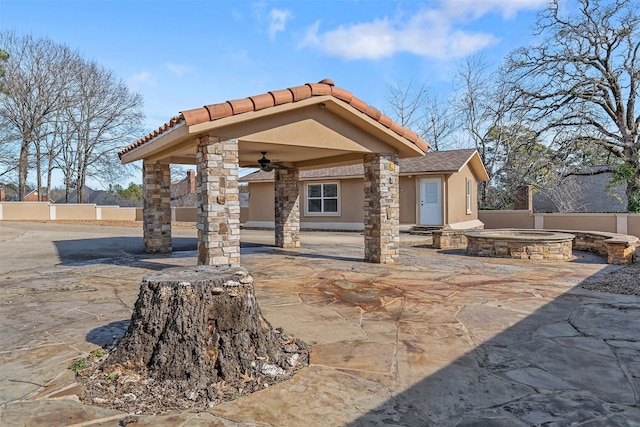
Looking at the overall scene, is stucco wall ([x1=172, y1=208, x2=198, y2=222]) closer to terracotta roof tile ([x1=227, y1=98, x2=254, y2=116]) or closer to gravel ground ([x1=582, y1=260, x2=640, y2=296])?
terracotta roof tile ([x1=227, y1=98, x2=254, y2=116])

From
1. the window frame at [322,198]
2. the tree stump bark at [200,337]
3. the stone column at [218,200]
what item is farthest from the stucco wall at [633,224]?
the tree stump bark at [200,337]

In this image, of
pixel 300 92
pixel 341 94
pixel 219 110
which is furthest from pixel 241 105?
pixel 341 94

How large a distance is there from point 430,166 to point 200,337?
16.7 metres

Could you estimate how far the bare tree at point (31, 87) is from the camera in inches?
1085

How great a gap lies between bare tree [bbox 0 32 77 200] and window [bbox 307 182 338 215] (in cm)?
2036

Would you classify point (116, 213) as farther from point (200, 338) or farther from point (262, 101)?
point (200, 338)

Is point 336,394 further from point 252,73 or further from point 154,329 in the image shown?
point 252,73

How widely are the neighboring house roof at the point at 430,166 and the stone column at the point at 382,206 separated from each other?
364 inches

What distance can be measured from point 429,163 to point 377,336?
626 inches

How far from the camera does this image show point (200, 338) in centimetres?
335

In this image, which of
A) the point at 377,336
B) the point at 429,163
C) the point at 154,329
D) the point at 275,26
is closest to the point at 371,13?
the point at 275,26

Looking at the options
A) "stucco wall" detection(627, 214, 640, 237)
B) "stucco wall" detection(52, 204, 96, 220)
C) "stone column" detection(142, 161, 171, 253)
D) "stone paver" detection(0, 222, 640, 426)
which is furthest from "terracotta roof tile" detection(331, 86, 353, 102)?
"stucco wall" detection(52, 204, 96, 220)

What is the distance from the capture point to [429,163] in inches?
756

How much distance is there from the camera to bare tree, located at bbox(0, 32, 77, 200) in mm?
27547
